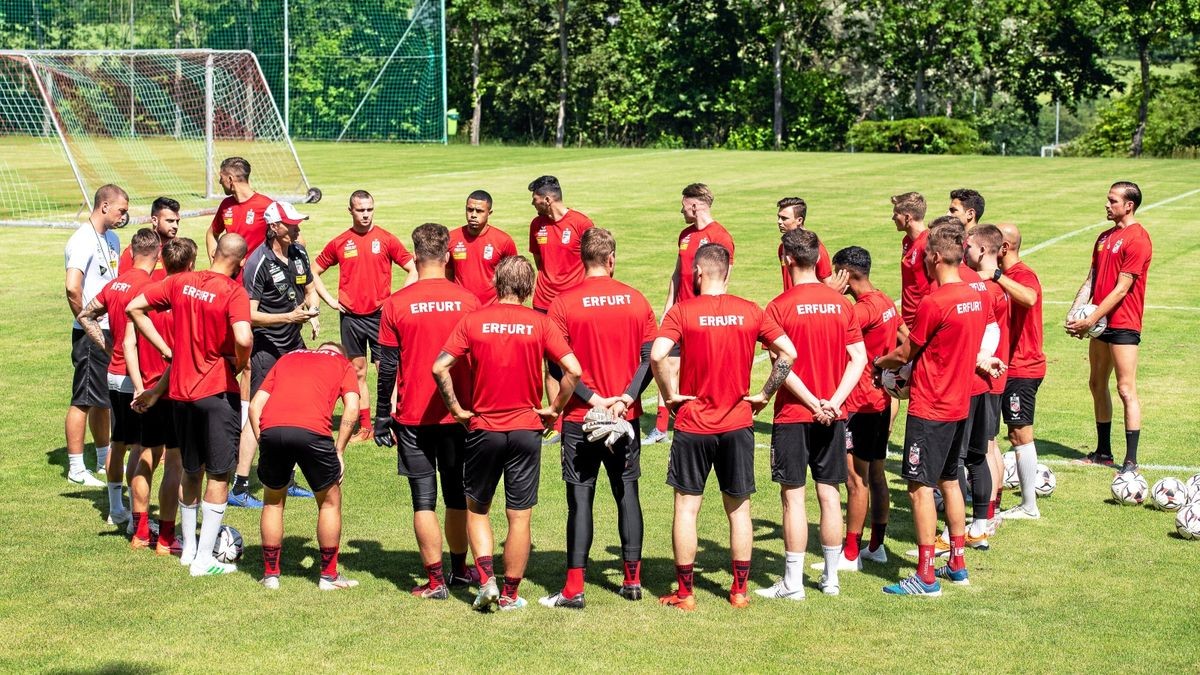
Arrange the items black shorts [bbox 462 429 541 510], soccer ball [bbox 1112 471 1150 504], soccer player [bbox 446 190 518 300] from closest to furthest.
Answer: black shorts [bbox 462 429 541 510], soccer ball [bbox 1112 471 1150 504], soccer player [bbox 446 190 518 300]

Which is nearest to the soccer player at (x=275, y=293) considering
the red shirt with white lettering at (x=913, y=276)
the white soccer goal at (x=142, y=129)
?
the red shirt with white lettering at (x=913, y=276)

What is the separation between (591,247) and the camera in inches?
348

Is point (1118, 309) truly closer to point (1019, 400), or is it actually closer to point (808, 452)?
point (1019, 400)

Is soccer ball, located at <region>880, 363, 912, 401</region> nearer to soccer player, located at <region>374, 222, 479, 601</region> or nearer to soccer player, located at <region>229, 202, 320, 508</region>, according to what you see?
soccer player, located at <region>374, 222, 479, 601</region>

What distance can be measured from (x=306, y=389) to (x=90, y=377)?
3885 mm

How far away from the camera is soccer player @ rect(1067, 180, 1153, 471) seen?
1220cm

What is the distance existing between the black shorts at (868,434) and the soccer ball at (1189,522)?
251cm

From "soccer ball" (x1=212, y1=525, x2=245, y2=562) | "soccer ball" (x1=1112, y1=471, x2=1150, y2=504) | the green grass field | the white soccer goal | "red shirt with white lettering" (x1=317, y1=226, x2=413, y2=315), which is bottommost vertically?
the green grass field

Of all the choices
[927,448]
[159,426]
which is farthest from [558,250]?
[927,448]

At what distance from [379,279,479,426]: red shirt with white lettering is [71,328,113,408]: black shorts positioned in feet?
13.4

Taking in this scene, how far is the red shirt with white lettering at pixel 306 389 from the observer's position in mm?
8836


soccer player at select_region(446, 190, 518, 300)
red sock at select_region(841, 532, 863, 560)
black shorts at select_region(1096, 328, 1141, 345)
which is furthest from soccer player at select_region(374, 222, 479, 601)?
black shorts at select_region(1096, 328, 1141, 345)

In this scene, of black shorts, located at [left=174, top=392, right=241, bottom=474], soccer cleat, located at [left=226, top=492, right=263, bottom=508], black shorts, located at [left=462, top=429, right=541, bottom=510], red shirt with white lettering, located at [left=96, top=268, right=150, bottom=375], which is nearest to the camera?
black shorts, located at [left=462, top=429, right=541, bottom=510]

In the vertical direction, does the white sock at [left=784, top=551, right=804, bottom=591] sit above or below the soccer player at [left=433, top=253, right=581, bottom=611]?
below
